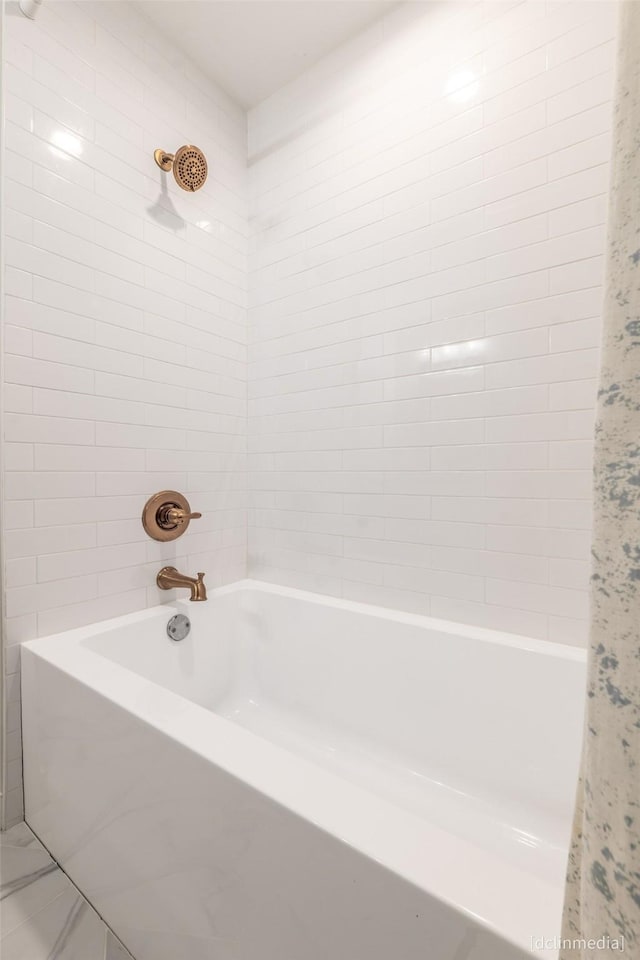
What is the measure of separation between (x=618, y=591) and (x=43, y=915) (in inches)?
51.9

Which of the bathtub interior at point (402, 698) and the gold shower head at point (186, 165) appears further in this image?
the gold shower head at point (186, 165)

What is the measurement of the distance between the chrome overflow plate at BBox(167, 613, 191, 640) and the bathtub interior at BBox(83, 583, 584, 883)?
21mm

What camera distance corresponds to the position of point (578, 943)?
0.34 m

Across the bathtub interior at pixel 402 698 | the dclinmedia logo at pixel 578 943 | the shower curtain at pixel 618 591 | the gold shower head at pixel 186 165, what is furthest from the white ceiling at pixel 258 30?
the dclinmedia logo at pixel 578 943

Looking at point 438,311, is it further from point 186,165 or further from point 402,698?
point 402,698

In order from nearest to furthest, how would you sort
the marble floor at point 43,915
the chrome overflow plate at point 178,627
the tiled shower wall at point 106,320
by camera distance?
the marble floor at point 43,915 → the tiled shower wall at point 106,320 → the chrome overflow plate at point 178,627

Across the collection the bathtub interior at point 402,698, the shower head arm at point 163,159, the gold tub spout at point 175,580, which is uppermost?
the shower head arm at point 163,159

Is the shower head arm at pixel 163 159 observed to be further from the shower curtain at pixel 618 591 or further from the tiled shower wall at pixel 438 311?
the shower curtain at pixel 618 591

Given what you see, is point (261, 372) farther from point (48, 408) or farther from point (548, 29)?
point (548, 29)

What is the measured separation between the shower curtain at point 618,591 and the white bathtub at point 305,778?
19cm

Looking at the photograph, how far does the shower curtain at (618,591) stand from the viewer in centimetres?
28

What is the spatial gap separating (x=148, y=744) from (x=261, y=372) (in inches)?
53.0

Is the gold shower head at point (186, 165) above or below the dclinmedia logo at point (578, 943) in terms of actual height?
above

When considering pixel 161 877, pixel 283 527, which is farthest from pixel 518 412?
pixel 161 877
